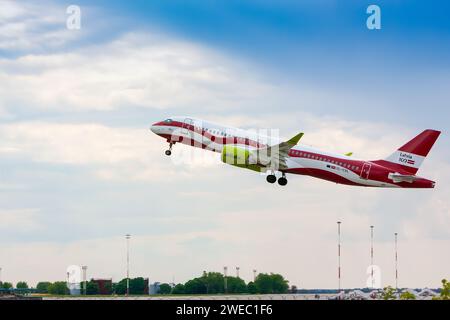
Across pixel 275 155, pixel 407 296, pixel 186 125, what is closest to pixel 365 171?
pixel 275 155

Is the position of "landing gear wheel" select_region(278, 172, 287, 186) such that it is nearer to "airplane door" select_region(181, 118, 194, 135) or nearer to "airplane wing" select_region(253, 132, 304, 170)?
"airplane wing" select_region(253, 132, 304, 170)

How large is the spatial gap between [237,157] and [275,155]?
24.8ft

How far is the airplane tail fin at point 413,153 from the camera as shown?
150500 mm

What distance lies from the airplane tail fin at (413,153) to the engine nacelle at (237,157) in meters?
22.9

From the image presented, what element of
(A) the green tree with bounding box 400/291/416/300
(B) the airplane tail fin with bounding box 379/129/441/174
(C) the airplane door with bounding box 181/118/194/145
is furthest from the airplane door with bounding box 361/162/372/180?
(C) the airplane door with bounding box 181/118/194/145

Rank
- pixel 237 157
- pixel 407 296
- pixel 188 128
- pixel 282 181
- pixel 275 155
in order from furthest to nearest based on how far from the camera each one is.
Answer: pixel 188 128, pixel 282 181, pixel 275 155, pixel 237 157, pixel 407 296

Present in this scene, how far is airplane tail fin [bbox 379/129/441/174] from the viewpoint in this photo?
150 m

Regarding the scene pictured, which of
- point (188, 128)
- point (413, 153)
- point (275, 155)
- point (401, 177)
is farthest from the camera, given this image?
point (188, 128)

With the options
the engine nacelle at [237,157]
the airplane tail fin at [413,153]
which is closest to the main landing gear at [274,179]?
the engine nacelle at [237,157]

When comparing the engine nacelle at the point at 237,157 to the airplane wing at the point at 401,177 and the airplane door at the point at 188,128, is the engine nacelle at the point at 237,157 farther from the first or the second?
the airplane wing at the point at 401,177

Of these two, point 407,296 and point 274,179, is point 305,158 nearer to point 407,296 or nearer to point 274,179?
point 274,179

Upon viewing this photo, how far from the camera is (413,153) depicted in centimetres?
15100
